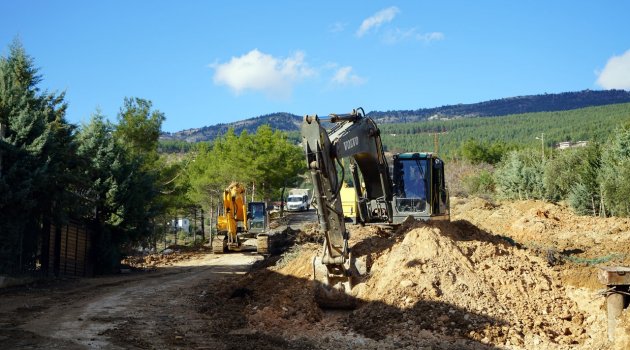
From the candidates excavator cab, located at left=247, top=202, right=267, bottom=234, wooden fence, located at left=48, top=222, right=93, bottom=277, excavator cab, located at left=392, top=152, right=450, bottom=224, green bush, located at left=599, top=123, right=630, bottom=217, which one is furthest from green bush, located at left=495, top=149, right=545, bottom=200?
Answer: wooden fence, located at left=48, top=222, right=93, bottom=277

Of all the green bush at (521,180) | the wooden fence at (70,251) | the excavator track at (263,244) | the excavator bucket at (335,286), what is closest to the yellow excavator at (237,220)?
the excavator track at (263,244)

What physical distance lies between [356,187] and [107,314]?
6.86m

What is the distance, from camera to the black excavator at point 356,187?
1197 centimetres

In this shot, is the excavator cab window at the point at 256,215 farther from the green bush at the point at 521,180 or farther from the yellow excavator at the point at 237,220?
the green bush at the point at 521,180

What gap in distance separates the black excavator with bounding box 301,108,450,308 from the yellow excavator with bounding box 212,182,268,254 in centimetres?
1480

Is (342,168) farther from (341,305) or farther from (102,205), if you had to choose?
(102,205)

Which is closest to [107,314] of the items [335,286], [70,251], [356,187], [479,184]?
[335,286]

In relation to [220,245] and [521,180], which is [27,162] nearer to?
[220,245]

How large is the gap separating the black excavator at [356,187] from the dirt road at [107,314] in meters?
2.74

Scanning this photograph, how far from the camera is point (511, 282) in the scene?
11.8m

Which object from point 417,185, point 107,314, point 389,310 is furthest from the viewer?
point 417,185

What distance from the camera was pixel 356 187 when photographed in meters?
17.1

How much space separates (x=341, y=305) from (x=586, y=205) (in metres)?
28.6

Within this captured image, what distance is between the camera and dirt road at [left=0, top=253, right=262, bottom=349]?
1066 cm
